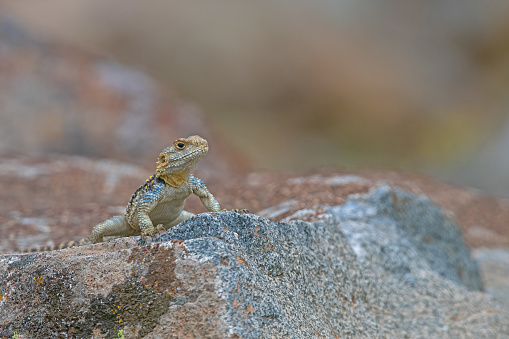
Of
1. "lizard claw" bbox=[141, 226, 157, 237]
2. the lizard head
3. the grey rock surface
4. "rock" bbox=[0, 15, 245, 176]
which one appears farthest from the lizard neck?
"rock" bbox=[0, 15, 245, 176]

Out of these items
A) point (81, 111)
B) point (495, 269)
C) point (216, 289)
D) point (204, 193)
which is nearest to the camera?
point (216, 289)

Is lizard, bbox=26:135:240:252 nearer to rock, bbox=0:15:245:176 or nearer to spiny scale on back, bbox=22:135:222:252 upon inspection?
spiny scale on back, bbox=22:135:222:252

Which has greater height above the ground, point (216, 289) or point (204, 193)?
point (204, 193)

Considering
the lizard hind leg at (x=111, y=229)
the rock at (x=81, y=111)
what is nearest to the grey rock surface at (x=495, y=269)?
the lizard hind leg at (x=111, y=229)

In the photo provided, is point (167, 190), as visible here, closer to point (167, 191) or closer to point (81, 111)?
point (167, 191)

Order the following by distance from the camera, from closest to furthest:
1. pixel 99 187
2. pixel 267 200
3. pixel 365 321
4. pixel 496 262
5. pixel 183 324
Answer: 1. pixel 183 324
2. pixel 365 321
3. pixel 267 200
4. pixel 496 262
5. pixel 99 187

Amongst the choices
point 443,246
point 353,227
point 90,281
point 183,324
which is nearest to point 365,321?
point 353,227

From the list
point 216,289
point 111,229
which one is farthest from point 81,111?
point 216,289

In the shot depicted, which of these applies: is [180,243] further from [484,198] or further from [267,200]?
[484,198]

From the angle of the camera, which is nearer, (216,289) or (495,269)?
(216,289)
